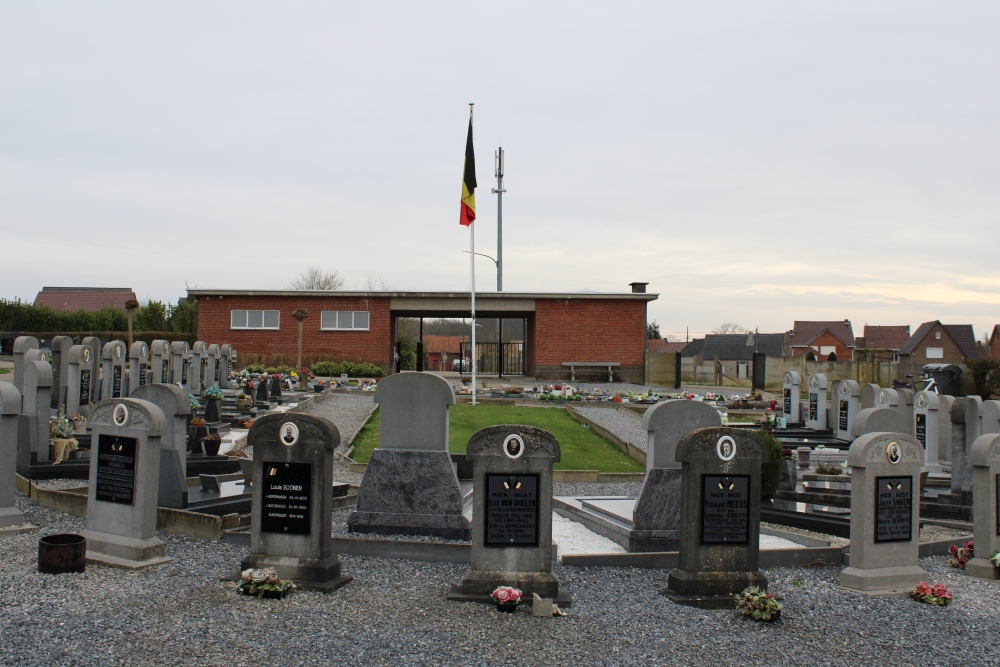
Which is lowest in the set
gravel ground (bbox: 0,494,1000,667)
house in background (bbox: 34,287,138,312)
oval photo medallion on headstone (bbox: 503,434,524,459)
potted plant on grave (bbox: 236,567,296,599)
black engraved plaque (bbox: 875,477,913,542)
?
gravel ground (bbox: 0,494,1000,667)

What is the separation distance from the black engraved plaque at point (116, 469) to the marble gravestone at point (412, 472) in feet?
7.14

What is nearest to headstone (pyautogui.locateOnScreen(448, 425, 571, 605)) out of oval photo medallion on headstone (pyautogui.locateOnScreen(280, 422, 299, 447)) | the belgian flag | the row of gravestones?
oval photo medallion on headstone (pyautogui.locateOnScreen(280, 422, 299, 447))

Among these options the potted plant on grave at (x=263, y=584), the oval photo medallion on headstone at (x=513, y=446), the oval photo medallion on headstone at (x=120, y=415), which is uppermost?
the oval photo medallion on headstone at (x=120, y=415)

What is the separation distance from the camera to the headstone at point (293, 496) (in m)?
6.36

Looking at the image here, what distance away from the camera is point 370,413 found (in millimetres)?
19625

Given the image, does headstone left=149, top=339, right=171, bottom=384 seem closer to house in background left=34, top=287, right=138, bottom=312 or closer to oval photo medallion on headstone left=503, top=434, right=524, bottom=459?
oval photo medallion on headstone left=503, top=434, right=524, bottom=459

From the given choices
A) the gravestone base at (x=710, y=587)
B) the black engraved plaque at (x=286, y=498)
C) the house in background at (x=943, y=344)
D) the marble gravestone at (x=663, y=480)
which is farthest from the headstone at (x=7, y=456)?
the house in background at (x=943, y=344)

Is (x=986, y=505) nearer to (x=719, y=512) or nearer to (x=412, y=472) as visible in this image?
(x=719, y=512)

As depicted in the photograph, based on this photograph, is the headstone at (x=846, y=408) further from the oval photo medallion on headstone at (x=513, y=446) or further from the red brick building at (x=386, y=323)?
the red brick building at (x=386, y=323)

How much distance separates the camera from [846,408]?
17.2 meters

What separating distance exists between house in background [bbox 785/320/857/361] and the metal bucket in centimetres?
7135

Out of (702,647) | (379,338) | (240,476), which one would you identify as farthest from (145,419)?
(379,338)

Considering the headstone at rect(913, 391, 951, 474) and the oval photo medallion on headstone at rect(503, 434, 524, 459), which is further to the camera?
the headstone at rect(913, 391, 951, 474)

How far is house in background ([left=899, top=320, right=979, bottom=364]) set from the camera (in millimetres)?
64250
